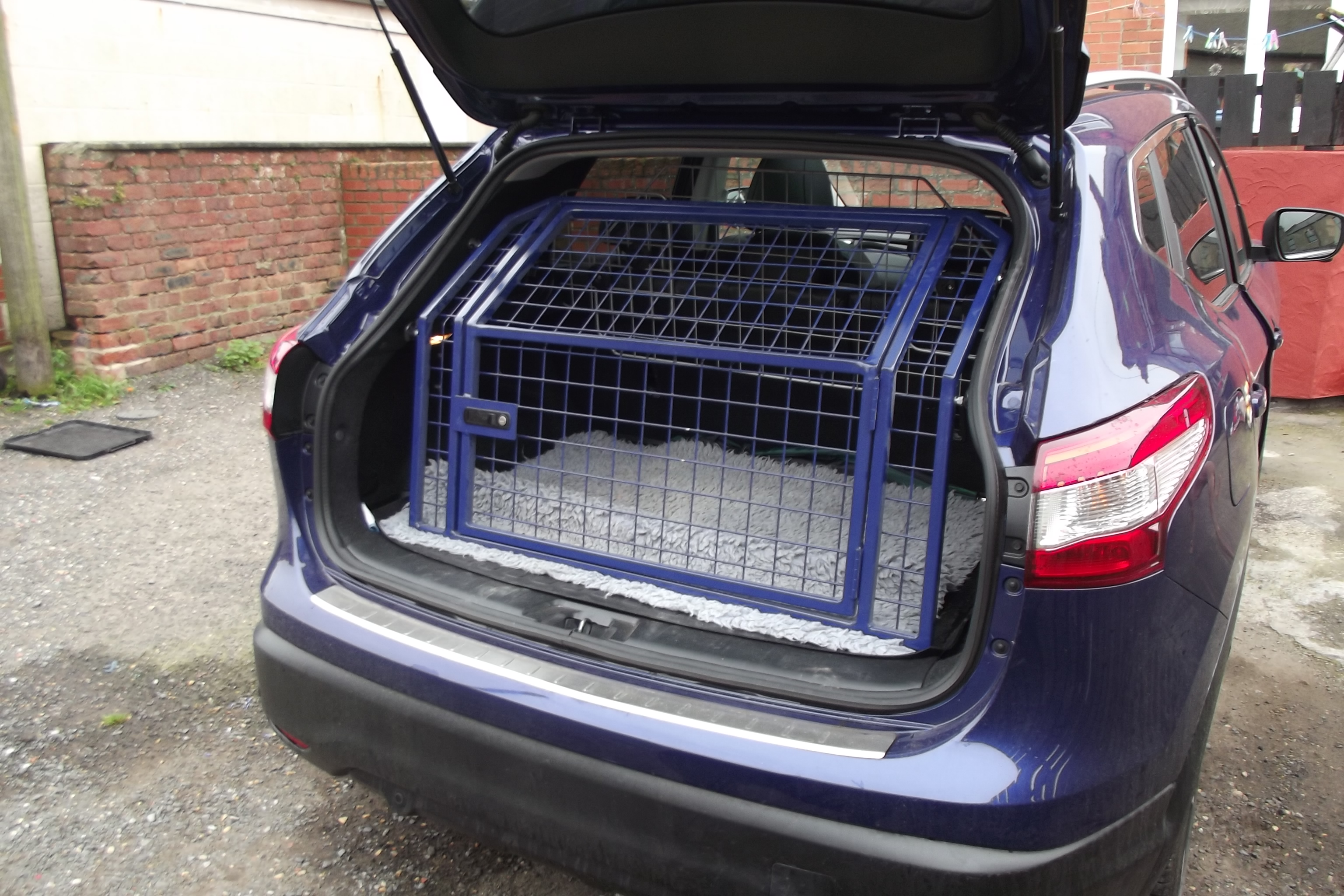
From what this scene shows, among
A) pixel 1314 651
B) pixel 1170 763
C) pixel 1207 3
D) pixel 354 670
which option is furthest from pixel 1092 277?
pixel 1207 3

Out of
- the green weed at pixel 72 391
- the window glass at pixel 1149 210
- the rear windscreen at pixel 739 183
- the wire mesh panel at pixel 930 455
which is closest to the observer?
the wire mesh panel at pixel 930 455

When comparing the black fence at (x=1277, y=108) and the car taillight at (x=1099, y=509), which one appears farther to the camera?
the black fence at (x=1277, y=108)

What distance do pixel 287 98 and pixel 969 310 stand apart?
263 inches

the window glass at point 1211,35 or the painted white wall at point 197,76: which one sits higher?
the window glass at point 1211,35

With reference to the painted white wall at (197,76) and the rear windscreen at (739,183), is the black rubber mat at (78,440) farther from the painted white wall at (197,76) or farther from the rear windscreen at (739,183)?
the rear windscreen at (739,183)

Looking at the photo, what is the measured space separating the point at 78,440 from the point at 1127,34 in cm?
703

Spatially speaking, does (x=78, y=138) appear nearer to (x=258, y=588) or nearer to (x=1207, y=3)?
(x=258, y=588)

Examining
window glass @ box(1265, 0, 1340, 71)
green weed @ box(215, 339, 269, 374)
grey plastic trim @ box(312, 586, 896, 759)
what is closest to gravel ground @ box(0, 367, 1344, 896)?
grey plastic trim @ box(312, 586, 896, 759)

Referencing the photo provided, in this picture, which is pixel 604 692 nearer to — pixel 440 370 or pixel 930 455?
pixel 440 370

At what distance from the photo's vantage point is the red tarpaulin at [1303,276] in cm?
545

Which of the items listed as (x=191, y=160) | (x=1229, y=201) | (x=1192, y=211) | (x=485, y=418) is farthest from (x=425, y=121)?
(x=191, y=160)

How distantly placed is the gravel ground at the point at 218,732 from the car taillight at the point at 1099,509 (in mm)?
1192

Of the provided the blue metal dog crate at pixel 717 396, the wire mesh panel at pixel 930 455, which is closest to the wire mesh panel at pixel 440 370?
the blue metal dog crate at pixel 717 396

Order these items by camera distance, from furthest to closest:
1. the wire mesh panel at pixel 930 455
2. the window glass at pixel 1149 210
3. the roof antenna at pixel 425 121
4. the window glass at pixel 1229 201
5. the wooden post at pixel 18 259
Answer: the wooden post at pixel 18 259 < the window glass at pixel 1229 201 < the roof antenna at pixel 425 121 < the window glass at pixel 1149 210 < the wire mesh panel at pixel 930 455
